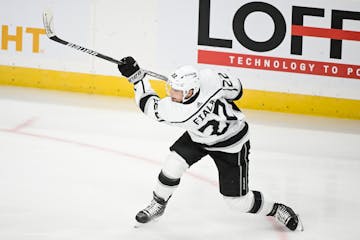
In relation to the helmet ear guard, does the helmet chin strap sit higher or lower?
lower

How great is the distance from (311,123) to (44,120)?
2.41 m

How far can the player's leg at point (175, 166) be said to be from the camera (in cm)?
433

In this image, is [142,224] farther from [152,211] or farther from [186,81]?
[186,81]

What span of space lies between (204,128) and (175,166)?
291 millimetres

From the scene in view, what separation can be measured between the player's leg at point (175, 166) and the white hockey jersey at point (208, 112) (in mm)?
74

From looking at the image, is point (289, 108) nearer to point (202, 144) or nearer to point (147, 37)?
point (147, 37)

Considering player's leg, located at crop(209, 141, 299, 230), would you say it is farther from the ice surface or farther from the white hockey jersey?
the ice surface

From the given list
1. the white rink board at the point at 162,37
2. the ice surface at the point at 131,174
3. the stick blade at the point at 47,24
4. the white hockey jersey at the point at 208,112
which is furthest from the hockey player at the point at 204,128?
the white rink board at the point at 162,37

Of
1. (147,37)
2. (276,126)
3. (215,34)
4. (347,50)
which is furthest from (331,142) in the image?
(147,37)

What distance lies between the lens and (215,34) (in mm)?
7461

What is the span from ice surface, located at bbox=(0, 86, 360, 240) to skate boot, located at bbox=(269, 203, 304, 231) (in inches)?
1.9

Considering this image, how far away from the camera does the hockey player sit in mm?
4078

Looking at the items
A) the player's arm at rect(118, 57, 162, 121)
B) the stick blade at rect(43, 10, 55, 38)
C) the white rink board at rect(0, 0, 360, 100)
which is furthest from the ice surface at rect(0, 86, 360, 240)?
the stick blade at rect(43, 10, 55, 38)

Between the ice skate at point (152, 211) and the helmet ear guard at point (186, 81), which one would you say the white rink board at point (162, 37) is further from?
the helmet ear guard at point (186, 81)
